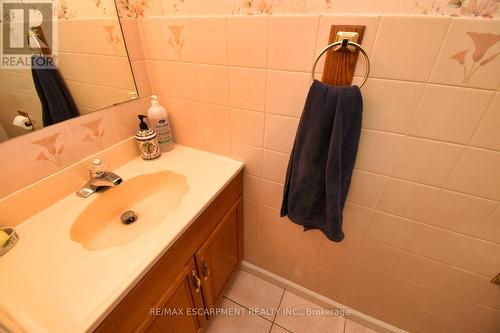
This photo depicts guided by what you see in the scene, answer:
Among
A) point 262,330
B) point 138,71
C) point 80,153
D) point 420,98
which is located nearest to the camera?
point 420,98

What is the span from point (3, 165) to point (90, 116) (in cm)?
28

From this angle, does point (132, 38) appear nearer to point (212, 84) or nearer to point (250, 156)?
point (212, 84)

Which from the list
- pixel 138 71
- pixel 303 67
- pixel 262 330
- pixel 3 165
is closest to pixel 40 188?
pixel 3 165

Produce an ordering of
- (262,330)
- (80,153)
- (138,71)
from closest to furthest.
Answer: (80,153)
(138,71)
(262,330)

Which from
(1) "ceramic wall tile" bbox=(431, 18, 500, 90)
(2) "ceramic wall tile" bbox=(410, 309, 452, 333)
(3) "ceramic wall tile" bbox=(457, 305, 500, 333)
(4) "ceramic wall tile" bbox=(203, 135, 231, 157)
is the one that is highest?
(1) "ceramic wall tile" bbox=(431, 18, 500, 90)

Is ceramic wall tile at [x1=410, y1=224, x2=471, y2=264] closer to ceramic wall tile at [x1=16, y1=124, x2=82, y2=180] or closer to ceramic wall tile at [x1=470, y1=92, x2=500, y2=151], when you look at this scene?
ceramic wall tile at [x1=470, y1=92, x2=500, y2=151]

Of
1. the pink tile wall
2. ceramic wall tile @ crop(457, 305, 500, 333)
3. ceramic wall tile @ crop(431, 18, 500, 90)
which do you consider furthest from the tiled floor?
ceramic wall tile @ crop(431, 18, 500, 90)

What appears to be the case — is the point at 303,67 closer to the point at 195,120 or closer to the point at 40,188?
the point at 195,120

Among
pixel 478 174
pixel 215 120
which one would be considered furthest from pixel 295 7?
pixel 478 174

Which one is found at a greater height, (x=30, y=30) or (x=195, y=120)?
(x=30, y=30)

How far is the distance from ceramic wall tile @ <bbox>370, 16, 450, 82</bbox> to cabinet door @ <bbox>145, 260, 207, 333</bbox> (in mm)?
857

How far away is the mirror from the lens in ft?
2.08

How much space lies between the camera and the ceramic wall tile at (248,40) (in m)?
0.70

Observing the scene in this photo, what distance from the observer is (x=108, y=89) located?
0.86 m
